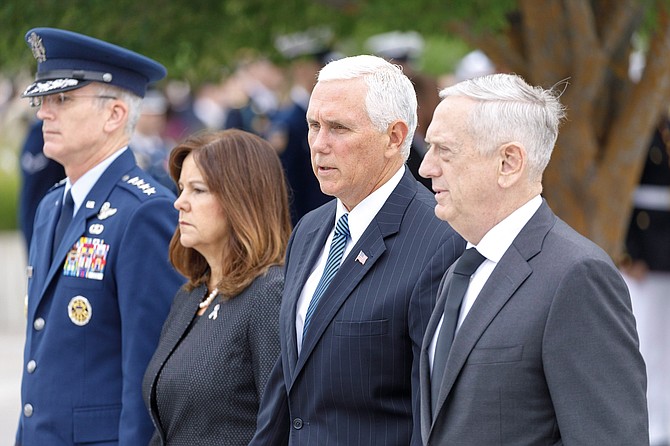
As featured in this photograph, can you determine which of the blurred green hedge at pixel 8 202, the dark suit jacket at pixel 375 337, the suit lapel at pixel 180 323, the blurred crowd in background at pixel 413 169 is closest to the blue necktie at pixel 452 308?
the dark suit jacket at pixel 375 337

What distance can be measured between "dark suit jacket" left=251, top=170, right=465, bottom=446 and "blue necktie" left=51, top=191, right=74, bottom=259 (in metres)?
1.36

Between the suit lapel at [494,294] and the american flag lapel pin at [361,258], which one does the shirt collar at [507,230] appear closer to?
the suit lapel at [494,294]

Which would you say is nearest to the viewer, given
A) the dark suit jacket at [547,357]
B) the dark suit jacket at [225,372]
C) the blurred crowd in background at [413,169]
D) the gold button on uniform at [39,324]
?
the dark suit jacket at [547,357]

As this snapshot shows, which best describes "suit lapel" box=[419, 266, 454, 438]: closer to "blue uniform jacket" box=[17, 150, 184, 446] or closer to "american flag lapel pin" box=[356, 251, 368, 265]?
"american flag lapel pin" box=[356, 251, 368, 265]

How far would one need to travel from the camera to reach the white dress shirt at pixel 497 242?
9.63ft

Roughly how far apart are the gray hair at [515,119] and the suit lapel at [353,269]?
0.54 m

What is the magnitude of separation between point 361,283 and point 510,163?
621 mm

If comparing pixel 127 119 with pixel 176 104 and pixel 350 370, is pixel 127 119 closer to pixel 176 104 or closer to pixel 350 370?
pixel 350 370

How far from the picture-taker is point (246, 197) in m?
4.00

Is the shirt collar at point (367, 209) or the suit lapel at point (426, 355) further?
the shirt collar at point (367, 209)

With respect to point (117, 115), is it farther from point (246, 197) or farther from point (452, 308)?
point (452, 308)

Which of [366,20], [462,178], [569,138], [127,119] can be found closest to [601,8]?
[569,138]

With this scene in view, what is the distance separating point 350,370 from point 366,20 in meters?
2.68

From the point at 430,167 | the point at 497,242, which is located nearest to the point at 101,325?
the point at 430,167
